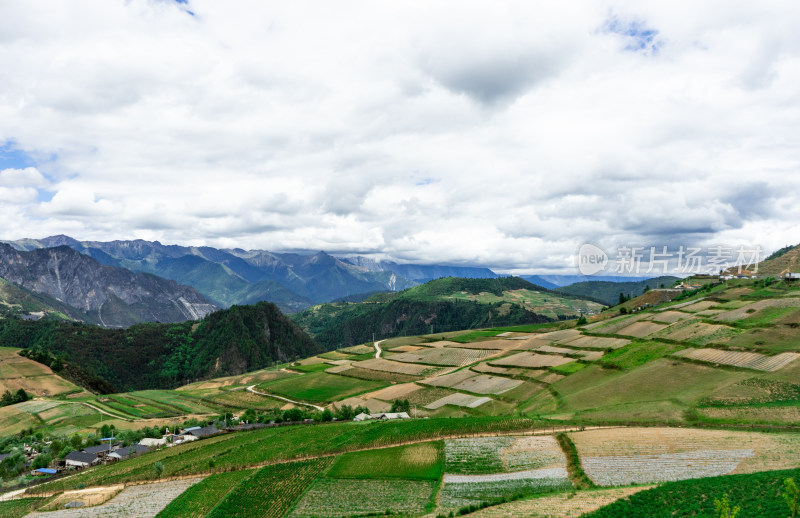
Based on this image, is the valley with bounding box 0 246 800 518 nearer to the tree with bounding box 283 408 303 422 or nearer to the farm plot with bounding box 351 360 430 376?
the tree with bounding box 283 408 303 422

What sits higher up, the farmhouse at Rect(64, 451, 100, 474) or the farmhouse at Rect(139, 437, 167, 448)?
the farmhouse at Rect(64, 451, 100, 474)

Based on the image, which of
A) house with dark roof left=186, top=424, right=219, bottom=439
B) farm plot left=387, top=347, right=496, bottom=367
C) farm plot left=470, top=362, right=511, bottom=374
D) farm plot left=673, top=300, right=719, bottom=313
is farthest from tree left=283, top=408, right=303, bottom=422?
farm plot left=673, top=300, right=719, bottom=313

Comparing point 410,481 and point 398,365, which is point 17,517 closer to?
point 410,481

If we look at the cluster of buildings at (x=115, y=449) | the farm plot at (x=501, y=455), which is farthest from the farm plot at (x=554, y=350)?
the cluster of buildings at (x=115, y=449)

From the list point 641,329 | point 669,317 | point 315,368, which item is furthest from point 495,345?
point 315,368

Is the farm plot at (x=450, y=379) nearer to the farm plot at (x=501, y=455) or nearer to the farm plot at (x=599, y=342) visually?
the farm plot at (x=599, y=342)
